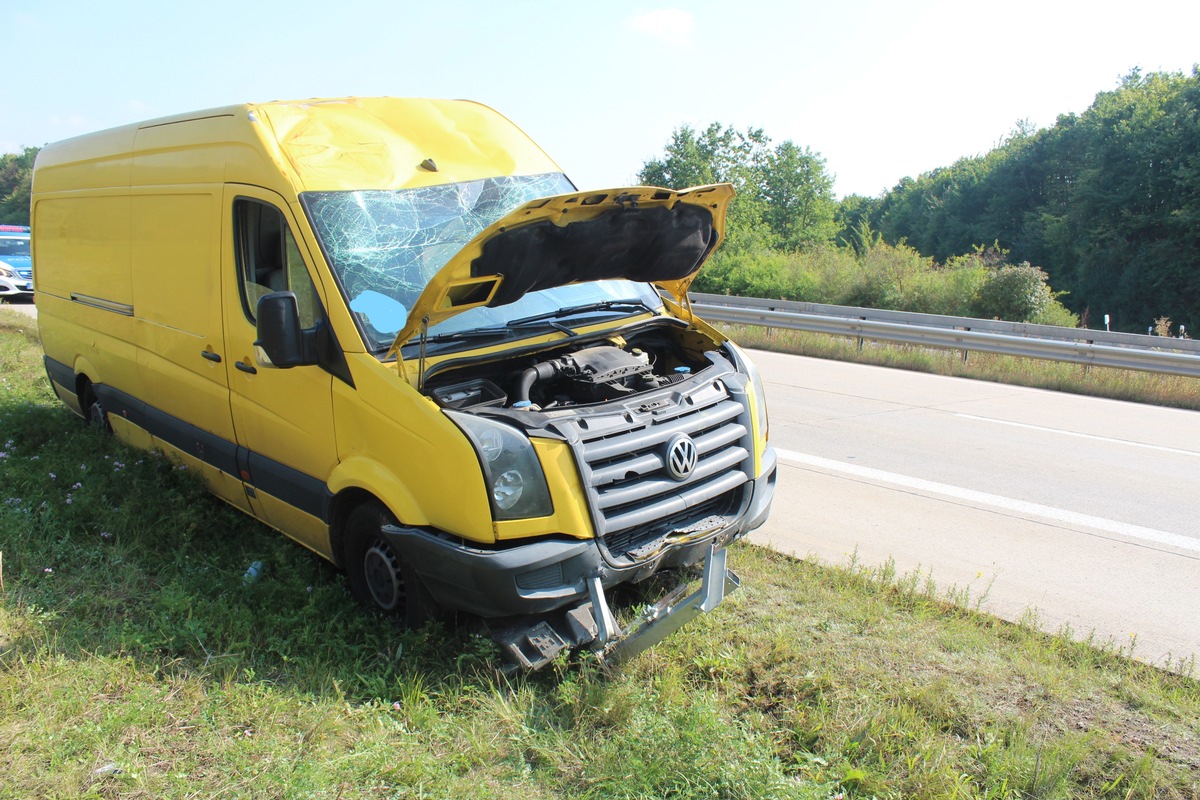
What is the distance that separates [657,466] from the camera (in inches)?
161

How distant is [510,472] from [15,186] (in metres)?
90.7

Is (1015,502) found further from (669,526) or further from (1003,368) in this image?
(1003,368)

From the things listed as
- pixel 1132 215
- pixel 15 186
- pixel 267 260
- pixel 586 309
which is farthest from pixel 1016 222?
pixel 15 186

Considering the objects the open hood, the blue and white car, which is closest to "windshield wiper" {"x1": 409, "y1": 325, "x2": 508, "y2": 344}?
the open hood

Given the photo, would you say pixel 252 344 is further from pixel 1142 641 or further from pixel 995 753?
pixel 1142 641

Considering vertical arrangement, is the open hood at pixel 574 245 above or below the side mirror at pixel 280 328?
above

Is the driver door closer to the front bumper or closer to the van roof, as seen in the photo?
the van roof

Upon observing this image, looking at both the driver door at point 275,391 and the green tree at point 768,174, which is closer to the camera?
the driver door at point 275,391

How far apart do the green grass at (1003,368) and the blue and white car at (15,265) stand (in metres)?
17.0

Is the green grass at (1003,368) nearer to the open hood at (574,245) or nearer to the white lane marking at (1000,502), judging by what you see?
the white lane marking at (1000,502)

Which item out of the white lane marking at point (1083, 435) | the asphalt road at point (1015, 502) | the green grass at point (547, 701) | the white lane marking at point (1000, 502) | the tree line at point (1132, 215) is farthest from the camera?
the tree line at point (1132, 215)

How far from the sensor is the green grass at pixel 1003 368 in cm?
1149

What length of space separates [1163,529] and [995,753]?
3.70 meters

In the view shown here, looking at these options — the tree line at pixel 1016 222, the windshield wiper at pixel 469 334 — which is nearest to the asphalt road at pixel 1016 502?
the windshield wiper at pixel 469 334
